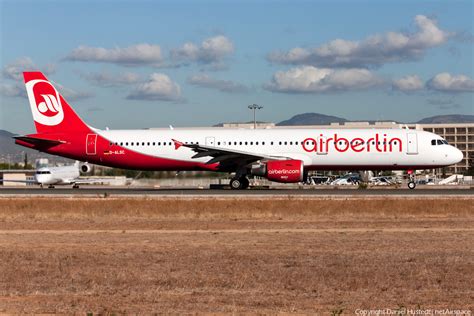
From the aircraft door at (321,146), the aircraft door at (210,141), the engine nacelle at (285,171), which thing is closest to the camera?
the engine nacelle at (285,171)

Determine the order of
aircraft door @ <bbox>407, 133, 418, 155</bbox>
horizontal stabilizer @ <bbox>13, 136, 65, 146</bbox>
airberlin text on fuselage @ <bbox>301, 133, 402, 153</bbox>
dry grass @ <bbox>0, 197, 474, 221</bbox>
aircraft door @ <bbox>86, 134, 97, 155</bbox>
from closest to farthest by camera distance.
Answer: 1. dry grass @ <bbox>0, 197, 474, 221</bbox>
2. airberlin text on fuselage @ <bbox>301, 133, 402, 153</bbox>
3. aircraft door @ <bbox>407, 133, 418, 155</bbox>
4. horizontal stabilizer @ <bbox>13, 136, 65, 146</bbox>
5. aircraft door @ <bbox>86, 134, 97, 155</bbox>

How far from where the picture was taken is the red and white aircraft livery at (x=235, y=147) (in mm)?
45375

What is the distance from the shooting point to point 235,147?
157 feet

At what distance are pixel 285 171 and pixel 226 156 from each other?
4.12 m

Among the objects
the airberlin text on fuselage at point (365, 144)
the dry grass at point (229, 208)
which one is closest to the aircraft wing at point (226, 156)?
the airberlin text on fuselage at point (365, 144)

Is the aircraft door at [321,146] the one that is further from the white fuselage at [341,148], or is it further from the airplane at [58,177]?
the airplane at [58,177]

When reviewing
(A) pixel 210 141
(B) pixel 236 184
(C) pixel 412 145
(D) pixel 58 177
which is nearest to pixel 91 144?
(A) pixel 210 141

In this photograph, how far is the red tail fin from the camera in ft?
163

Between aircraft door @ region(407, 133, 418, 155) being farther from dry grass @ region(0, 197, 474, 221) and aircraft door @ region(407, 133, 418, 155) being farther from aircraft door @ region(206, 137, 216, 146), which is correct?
aircraft door @ region(206, 137, 216, 146)

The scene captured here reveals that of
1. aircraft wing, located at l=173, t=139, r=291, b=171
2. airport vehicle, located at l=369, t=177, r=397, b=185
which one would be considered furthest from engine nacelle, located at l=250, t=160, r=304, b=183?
airport vehicle, located at l=369, t=177, r=397, b=185

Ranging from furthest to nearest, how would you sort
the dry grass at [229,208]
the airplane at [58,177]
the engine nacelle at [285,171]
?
1. the airplane at [58,177]
2. the engine nacelle at [285,171]
3. the dry grass at [229,208]

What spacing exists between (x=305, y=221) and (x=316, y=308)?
16100 millimetres

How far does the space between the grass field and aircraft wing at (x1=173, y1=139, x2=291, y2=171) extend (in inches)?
558

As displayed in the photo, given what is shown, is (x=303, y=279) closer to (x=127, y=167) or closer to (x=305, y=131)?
(x=305, y=131)
